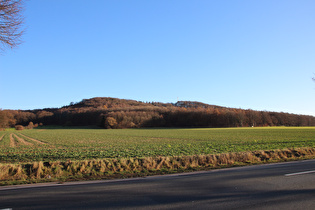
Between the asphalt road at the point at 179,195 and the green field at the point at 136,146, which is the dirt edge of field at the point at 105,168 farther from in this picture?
the green field at the point at 136,146

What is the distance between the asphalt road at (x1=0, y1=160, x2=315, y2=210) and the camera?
535 cm

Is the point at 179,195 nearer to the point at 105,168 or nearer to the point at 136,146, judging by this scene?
the point at 105,168

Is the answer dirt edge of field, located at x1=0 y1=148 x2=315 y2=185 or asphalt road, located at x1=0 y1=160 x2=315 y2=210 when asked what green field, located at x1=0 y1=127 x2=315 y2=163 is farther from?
asphalt road, located at x1=0 y1=160 x2=315 y2=210

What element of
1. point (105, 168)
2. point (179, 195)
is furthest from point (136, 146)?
point (179, 195)

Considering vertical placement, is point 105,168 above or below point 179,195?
below

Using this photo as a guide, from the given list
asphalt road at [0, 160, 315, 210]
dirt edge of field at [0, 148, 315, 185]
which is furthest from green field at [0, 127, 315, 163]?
asphalt road at [0, 160, 315, 210]

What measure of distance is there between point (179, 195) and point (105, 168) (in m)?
5.40

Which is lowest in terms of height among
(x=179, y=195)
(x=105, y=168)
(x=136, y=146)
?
(x=136, y=146)

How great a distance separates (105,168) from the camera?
1061 centimetres

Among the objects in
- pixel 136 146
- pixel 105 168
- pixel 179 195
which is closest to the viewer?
pixel 179 195

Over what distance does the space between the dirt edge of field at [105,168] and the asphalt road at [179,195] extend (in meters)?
1.93

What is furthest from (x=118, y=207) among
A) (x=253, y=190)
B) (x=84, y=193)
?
(x=253, y=190)

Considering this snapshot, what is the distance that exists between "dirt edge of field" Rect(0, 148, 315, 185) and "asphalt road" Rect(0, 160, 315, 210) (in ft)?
6.34

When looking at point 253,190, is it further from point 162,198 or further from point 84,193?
point 84,193
